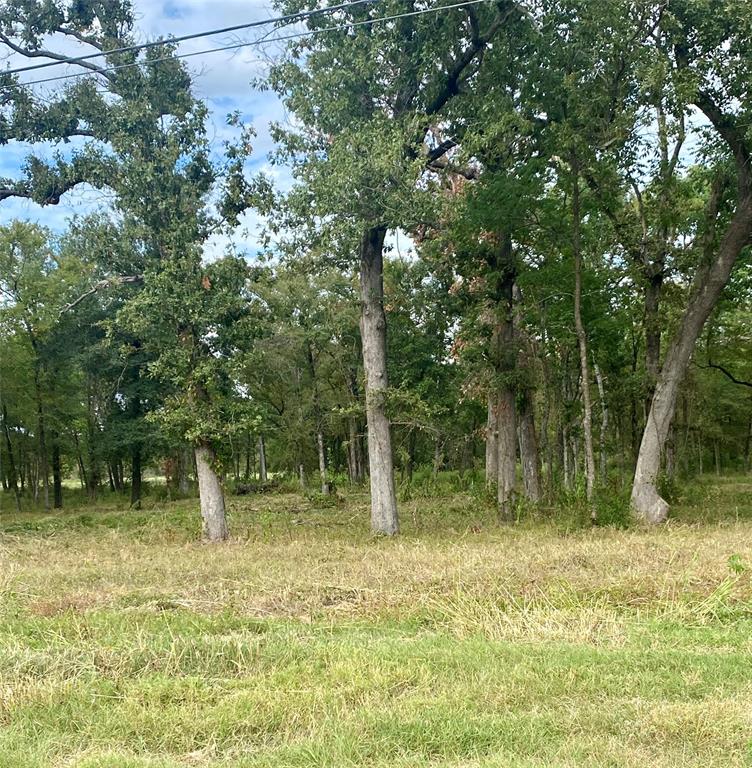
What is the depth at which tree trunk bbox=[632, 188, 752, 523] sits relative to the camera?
13000mm

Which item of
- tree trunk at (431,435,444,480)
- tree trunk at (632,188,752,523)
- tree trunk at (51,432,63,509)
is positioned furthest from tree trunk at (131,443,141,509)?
tree trunk at (632,188,752,523)

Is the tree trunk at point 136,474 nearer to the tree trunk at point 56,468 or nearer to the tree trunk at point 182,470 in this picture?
the tree trunk at point 182,470

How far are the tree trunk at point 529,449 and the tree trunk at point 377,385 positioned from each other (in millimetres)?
4235

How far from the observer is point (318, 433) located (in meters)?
29.7

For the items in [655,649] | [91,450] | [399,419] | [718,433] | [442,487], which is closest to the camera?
[655,649]

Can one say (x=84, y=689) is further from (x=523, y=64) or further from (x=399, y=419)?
(x=523, y=64)

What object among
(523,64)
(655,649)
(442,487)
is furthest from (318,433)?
(655,649)

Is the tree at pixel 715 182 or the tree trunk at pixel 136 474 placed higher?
the tree at pixel 715 182

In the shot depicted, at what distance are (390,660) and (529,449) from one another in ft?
41.9

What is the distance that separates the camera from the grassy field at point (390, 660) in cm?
360

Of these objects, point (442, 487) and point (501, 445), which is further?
point (442, 487)

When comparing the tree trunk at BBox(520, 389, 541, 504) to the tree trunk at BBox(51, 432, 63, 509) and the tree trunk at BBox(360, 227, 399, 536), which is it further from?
the tree trunk at BBox(51, 432, 63, 509)

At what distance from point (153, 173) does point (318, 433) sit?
708 inches

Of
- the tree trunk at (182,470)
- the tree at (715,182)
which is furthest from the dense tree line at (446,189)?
the tree trunk at (182,470)
